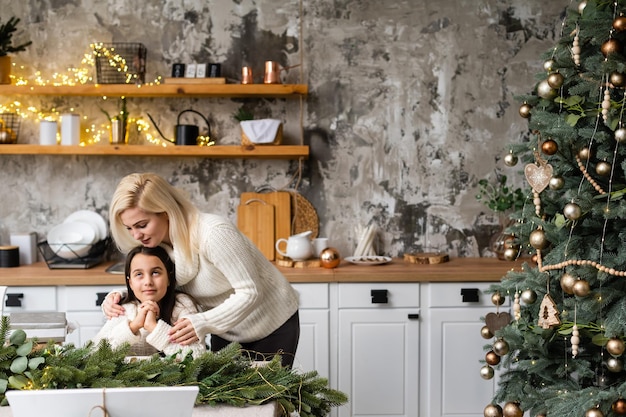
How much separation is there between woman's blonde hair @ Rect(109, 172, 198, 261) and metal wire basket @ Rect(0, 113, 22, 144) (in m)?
1.89

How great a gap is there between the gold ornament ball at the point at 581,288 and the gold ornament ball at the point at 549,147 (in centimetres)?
44

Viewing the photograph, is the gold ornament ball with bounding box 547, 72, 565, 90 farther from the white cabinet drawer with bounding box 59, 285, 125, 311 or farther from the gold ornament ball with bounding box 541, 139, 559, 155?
the white cabinet drawer with bounding box 59, 285, 125, 311

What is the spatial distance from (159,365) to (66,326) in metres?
0.70

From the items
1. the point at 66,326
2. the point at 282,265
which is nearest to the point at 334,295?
the point at 282,265

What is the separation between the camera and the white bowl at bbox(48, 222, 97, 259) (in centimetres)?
383

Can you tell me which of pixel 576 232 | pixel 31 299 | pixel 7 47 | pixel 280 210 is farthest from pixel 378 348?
pixel 7 47

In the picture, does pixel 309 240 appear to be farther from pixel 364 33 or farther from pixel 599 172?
pixel 599 172

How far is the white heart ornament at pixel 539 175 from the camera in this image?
2.47m

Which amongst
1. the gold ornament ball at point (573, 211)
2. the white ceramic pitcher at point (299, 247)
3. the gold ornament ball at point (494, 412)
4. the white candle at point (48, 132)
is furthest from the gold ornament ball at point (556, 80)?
the white candle at point (48, 132)

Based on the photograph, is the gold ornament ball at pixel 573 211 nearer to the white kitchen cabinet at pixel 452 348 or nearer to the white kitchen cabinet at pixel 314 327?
the white kitchen cabinet at pixel 452 348

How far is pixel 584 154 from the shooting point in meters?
2.38

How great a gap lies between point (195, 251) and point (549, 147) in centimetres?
125

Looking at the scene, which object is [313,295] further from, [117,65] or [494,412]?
[117,65]

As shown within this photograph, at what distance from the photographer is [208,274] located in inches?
99.0
